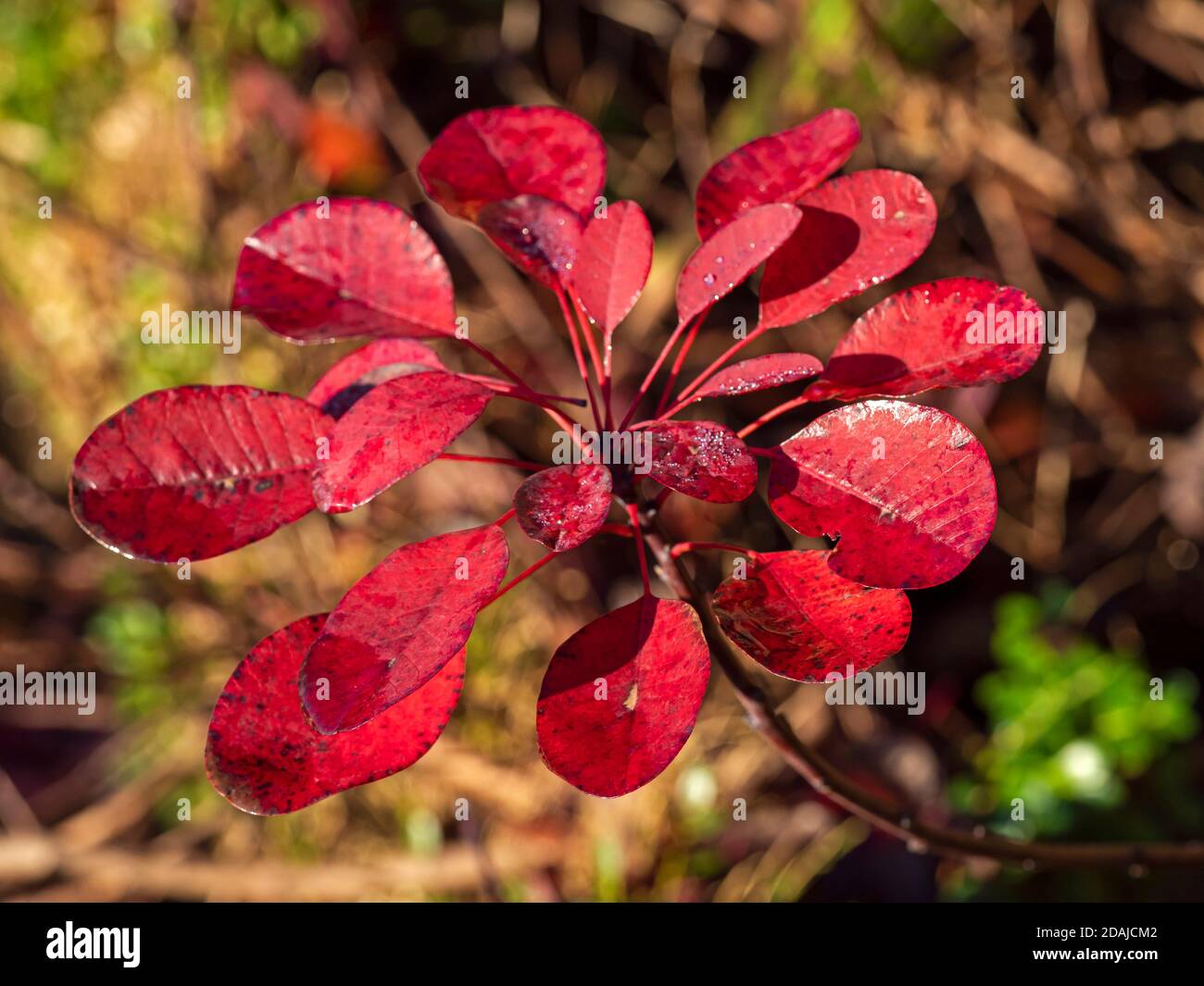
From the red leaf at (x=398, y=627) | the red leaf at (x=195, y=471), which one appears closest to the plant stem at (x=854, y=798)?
the red leaf at (x=398, y=627)

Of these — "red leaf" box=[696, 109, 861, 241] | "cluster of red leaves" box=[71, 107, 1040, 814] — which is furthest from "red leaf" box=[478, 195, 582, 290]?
"red leaf" box=[696, 109, 861, 241]

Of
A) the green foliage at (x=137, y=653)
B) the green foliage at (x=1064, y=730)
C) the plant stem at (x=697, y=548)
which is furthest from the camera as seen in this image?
the green foliage at (x=137, y=653)

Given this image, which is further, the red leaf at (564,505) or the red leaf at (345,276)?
the red leaf at (345,276)

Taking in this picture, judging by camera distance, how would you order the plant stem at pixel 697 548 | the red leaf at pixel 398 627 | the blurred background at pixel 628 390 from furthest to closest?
1. the blurred background at pixel 628 390
2. the plant stem at pixel 697 548
3. the red leaf at pixel 398 627

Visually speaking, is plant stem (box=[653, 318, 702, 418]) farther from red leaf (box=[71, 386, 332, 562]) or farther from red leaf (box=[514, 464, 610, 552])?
red leaf (box=[71, 386, 332, 562])

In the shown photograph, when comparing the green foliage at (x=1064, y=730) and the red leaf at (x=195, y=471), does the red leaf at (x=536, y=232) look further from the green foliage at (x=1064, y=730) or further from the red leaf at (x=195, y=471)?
the green foliage at (x=1064, y=730)

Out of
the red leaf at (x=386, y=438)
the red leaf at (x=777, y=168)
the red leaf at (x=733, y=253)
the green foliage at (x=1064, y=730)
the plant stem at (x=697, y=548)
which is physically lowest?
the green foliage at (x=1064, y=730)

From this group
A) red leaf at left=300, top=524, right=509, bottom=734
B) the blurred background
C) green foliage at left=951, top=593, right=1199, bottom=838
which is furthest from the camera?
the blurred background
